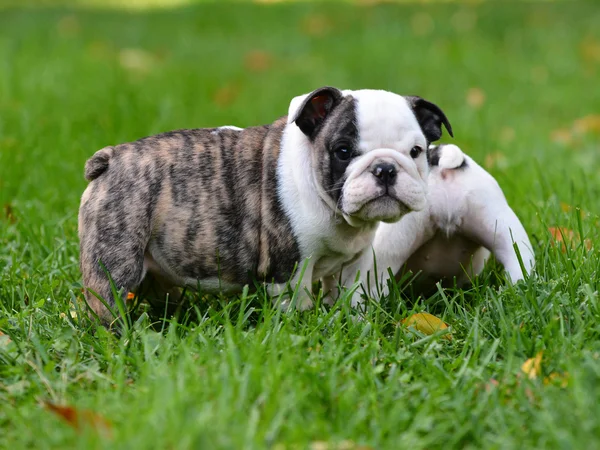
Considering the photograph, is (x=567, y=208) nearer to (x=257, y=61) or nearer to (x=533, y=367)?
(x=533, y=367)

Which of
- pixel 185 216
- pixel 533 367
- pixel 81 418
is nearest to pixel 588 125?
pixel 185 216

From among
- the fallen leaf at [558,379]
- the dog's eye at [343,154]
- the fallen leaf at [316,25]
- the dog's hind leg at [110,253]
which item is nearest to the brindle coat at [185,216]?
the dog's hind leg at [110,253]

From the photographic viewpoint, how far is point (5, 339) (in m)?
3.28

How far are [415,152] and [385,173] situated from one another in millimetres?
261

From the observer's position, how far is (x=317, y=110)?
361 centimetres

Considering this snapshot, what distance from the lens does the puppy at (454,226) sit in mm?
3932

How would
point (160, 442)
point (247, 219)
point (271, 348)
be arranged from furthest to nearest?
point (247, 219) → point (271, 348) → point (160, 442)

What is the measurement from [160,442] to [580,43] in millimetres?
9541

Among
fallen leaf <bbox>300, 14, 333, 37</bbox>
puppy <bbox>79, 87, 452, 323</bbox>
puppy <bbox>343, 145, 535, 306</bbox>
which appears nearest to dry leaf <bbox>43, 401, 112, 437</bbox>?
puppy <bbox>79, 87, 452, 323</bbox>

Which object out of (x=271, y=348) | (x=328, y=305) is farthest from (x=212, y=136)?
(x=271, y=348)

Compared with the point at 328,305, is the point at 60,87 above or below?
above

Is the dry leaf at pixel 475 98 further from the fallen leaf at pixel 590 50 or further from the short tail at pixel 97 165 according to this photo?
the short tail at pixel 97 165

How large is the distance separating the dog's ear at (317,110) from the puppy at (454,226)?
0.64 metres

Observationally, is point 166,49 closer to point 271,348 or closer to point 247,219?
point 247,219
